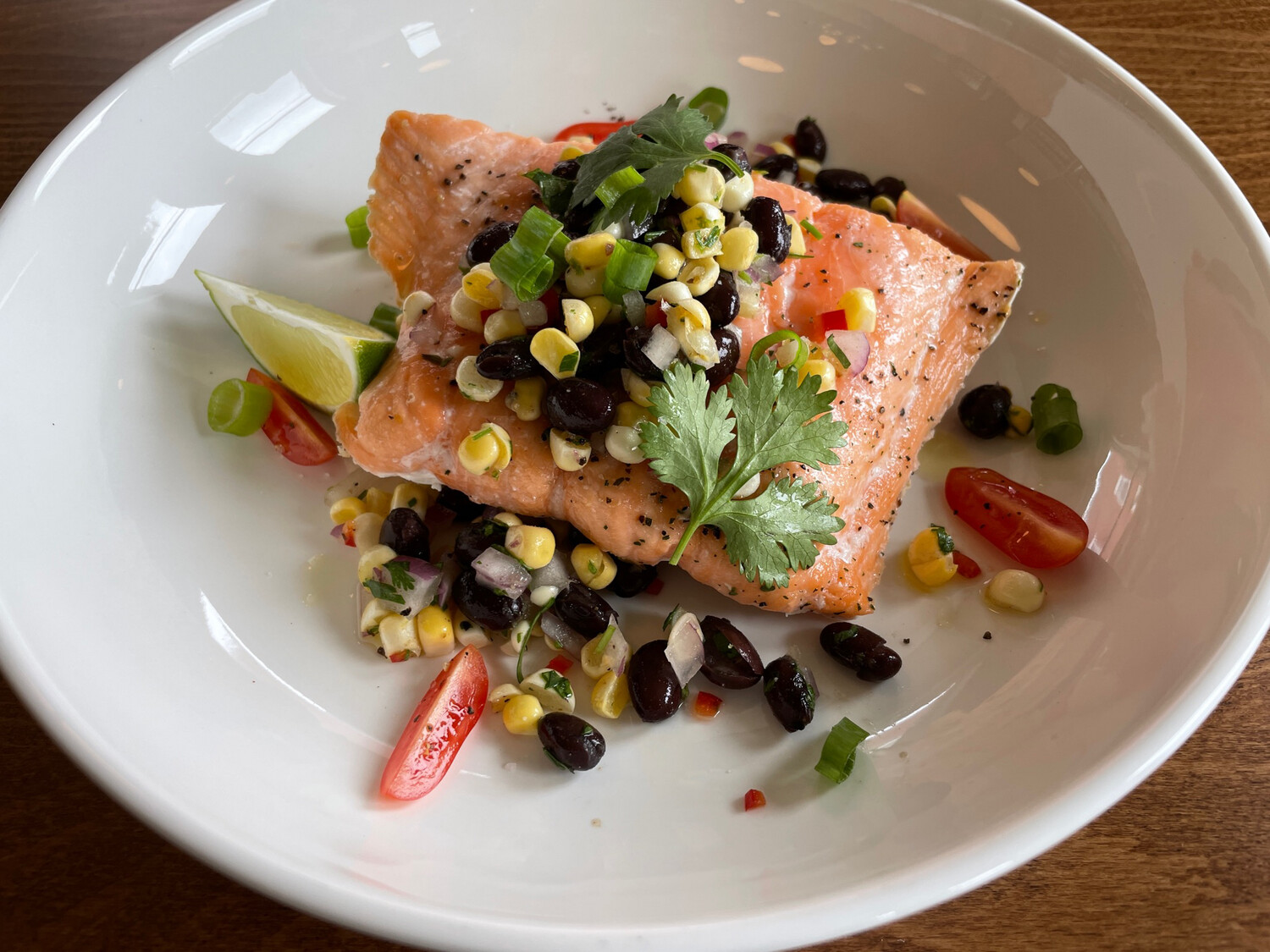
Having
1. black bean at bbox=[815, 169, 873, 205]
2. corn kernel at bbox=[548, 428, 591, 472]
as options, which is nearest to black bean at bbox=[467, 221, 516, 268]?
corn kernel at bbox=[548, 428, 591, 472]

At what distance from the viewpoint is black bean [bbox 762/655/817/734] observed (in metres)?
2.76

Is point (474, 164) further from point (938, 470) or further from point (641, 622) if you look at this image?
point (938, 470)

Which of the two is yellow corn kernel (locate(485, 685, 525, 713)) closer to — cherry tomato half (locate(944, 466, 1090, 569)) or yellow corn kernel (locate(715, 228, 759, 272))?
yellow corn kernel (locate(715, 228, 759, 272))

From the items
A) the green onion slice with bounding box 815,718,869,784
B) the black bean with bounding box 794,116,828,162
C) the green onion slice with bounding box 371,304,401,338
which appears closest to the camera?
the green onion slice with bounding box 815,718,869,784

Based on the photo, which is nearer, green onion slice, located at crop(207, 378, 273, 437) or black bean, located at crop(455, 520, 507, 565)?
black bean, located at crop(455, 520, 507, 565)

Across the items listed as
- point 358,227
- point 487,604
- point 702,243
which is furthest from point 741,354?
point 358,227

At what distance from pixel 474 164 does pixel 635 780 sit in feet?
7.43

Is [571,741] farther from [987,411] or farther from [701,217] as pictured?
[987,411]

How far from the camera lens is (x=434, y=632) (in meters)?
2.95

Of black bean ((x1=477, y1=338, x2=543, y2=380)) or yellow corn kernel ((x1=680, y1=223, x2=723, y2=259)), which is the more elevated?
yellow corn kernel ((x1=680, y1=223, x2=723, y2=259))

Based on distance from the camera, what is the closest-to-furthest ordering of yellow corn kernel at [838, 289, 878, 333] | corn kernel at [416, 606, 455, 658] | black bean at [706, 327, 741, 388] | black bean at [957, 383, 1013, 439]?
1. black bean at [706, 327, 741, 388]
2. corn kernel at [416, 606, 455, 658]
3. yellow corn kernel at [838, 289, 878, 333]
4. black bean at [957, 383, 1013, 439]

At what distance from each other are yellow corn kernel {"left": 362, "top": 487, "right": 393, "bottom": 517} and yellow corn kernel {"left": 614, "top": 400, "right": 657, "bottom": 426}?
995mm

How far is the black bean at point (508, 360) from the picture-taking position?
8.93 feet

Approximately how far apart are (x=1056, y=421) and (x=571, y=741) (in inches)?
80.1
